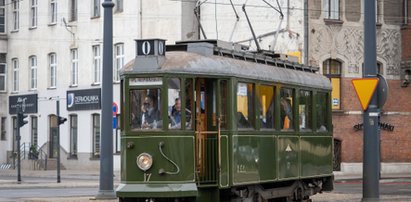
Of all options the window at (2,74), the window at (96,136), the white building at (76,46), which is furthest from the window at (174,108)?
the window at (2,74)

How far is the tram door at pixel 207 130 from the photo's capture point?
54.7 feet

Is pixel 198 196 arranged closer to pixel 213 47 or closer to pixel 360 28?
pixel 213 47

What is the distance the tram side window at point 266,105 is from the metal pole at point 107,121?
218 inches

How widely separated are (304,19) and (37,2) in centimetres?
2152

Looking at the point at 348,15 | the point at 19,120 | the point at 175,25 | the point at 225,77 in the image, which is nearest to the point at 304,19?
Result: the point at 348,15

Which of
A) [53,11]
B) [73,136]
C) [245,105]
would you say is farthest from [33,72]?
[245,105]

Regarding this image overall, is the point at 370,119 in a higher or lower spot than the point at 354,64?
lower

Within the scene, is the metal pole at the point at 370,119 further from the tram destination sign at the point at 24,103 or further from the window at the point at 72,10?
the tram destination sign at the point at 24,103

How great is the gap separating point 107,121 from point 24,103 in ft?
118

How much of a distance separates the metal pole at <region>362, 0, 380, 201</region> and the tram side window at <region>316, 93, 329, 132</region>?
3.18 metres

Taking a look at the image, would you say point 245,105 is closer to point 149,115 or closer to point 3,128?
point 149,115

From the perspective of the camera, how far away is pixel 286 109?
782 inches

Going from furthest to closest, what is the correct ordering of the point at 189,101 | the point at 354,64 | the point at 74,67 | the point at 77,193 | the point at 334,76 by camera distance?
the point at 74,67 → the point at 354,64 → the point at 334,76 → the point at 77,193 → the point at 189,101

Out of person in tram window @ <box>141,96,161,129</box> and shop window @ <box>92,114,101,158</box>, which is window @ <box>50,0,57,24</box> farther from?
person in tram window @ <box>141,96,161,129</box>
